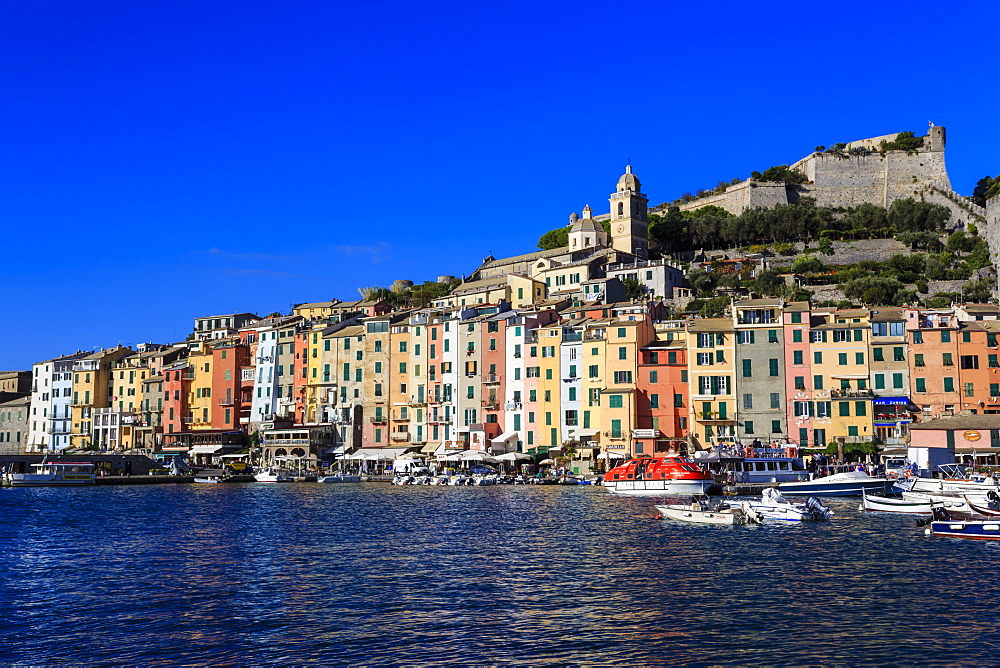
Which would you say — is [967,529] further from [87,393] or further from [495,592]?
[87,393]

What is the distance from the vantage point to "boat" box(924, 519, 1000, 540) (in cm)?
3622

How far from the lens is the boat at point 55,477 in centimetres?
Result: 8150

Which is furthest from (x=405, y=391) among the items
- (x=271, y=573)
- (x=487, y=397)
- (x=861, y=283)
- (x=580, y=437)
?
(x=271, y=573)

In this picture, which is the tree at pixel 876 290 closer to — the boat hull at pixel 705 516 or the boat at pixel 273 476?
the boat at pixel 273 476

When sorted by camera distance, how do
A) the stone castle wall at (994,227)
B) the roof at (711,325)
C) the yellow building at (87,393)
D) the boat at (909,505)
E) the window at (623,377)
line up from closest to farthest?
the boat at (909,505) < the roof at (711,325) < the window at (623,377) < the stone castle wall at (994,227) < the yellow building at (87,393)

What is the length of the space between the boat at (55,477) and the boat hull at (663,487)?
150ft

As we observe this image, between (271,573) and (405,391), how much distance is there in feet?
198

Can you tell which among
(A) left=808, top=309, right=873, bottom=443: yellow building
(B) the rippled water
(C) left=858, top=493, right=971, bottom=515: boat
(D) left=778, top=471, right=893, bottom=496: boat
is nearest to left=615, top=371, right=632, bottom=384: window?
(A) left=808, top=309, right=873, bottom=443: yellow building

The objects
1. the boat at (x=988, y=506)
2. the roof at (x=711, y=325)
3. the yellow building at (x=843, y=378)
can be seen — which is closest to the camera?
the boat at (x=988, y=506)

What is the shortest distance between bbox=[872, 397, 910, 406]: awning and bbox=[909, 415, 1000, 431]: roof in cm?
322

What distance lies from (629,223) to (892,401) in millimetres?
67043

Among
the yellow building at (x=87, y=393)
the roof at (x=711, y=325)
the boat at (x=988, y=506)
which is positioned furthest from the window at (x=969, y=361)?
the yellow building at (x=87, y=393)

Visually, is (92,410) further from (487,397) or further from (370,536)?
(370,536)

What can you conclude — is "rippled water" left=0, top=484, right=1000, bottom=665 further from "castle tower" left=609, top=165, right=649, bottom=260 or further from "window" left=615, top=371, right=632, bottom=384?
"castle tower" left=609, top=165, right=649, bottom=260
